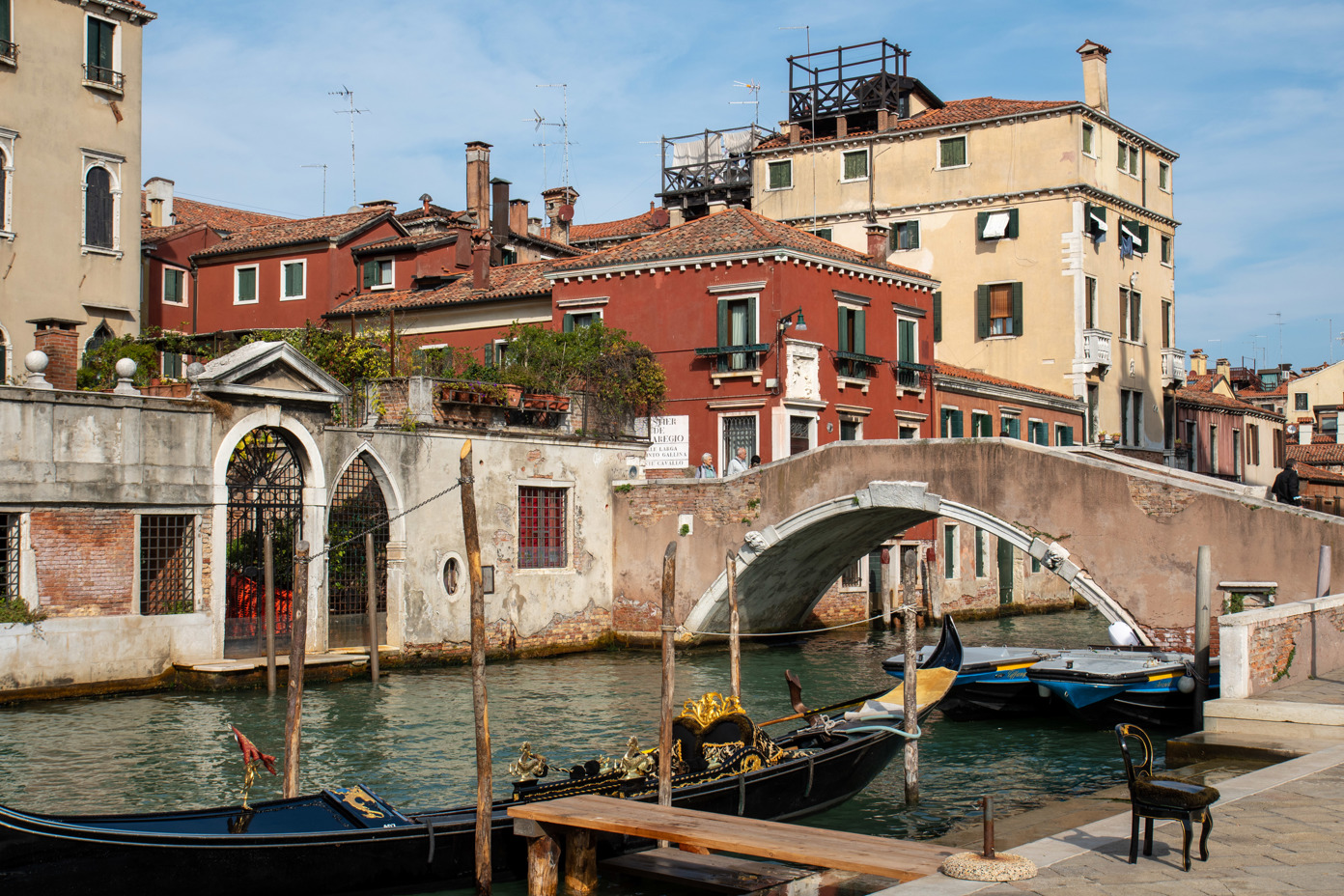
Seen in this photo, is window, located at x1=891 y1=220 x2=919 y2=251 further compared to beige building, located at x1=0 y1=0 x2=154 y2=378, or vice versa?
window, located at x1=891 y1=220 x2=919 y2=251

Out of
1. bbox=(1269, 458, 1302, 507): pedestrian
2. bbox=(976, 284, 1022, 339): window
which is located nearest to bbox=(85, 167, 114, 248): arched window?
bbox=(976, 284, 1022, 339): window

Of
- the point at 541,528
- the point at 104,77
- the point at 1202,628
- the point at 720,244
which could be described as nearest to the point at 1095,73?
the point at 720,244

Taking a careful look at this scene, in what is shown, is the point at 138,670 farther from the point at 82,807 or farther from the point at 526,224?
the point at 526,224

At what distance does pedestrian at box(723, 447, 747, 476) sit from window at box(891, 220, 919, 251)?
8.95m

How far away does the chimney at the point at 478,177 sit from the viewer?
1041 inches

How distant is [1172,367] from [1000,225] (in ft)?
20.3

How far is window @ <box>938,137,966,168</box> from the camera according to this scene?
1033 inches

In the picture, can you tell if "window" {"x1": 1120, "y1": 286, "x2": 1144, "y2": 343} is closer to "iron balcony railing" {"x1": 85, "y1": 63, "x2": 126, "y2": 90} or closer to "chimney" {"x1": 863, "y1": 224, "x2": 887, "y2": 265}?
"chimney" {"x1": 863, "y1": 224, "x2": 887, "y2": 265}

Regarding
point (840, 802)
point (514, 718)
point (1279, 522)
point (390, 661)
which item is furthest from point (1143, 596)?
point (390, 661)

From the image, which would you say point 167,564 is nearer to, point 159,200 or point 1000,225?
point 159,200

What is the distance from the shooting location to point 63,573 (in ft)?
44.1

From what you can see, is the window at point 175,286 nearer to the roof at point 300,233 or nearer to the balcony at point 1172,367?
the roof at point 300,233

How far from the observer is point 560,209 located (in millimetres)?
32938

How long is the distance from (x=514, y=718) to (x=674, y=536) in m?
5.93
